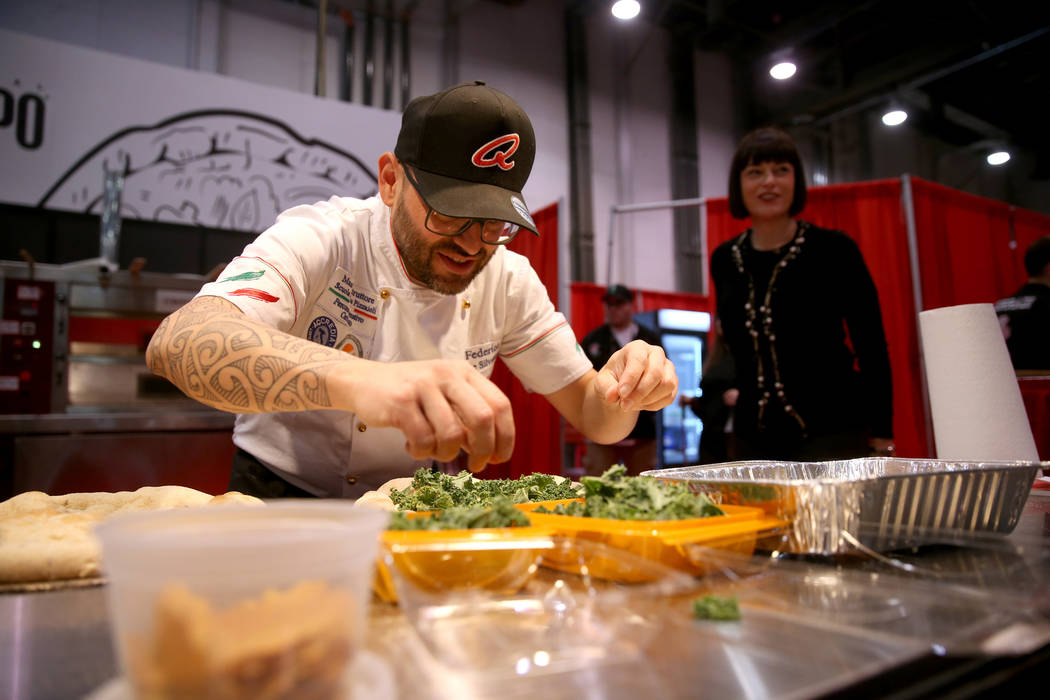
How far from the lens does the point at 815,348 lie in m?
2.21

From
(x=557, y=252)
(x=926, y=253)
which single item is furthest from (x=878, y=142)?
(x=557, y=252)

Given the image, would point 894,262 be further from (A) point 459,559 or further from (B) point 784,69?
(A) point 459,559

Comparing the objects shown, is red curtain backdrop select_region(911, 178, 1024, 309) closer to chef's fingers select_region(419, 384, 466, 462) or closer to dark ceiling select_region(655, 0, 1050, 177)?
dark ceiling select_region(655, 0, 1050, 177)

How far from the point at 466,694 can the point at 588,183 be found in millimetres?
7115

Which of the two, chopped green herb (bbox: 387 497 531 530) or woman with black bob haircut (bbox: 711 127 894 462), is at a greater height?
woman with black bob haircut (bbox: 711 127 894 462)

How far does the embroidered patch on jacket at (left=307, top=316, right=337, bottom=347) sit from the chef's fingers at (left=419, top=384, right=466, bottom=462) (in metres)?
0.86

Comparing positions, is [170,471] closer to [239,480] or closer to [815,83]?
[239,480]

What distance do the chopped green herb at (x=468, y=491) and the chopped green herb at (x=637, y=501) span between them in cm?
15

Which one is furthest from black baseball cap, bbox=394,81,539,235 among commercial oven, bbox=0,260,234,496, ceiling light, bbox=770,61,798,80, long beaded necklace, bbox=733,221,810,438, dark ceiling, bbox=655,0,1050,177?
dark ceiling, bbox=655,0,1050,177

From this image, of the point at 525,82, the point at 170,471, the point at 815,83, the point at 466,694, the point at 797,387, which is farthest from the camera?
the point at 815,83

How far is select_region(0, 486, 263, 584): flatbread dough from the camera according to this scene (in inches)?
32.8

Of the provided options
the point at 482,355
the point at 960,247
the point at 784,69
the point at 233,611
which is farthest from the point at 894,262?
the point at 233,611

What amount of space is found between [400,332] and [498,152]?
569mm

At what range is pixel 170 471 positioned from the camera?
355 cm
